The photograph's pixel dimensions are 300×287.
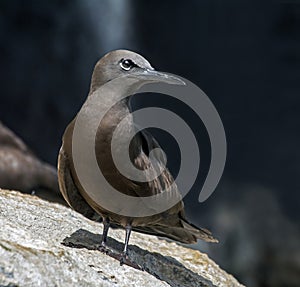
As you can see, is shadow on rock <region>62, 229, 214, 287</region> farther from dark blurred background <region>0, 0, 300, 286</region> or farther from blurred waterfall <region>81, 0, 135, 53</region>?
blurred waterfall <region>81, 0, 135, 53</region>

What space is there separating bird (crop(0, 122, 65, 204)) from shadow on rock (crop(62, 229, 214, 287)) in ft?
12.2

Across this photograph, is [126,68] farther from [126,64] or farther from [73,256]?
[73,256]

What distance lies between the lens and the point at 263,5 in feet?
68.2

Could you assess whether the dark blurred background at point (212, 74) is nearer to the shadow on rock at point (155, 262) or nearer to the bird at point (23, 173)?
the bird at point (23, 173)

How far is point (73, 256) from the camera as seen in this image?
19.3 feet

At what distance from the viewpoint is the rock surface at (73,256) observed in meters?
5.28

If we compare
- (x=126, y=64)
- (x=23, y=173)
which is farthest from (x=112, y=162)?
(x=23, y=173)

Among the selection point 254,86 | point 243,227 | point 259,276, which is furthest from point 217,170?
point 254,86

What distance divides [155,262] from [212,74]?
13.7 metres

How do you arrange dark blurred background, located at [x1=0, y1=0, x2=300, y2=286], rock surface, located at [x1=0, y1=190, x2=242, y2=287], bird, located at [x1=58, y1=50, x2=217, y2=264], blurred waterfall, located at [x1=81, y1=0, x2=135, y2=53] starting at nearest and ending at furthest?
rock surface, located at [x1=0, y1=190, x2=242, y2=287]
bird, located at [x1=58, y1=50, x2=217, y2=264]
dark blurred background, located at [x1=0, y1=0, x2=300, y2=286]
blurred waterfall, located at [x1=81, y1=0, x2=135, y2=53]

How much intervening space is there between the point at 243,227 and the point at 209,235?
1045cm

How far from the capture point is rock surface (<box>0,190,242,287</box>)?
208 inches

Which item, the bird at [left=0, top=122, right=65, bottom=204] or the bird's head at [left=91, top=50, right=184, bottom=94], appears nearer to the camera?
the bird's head at [left=91, top=50, right=184, bottom=94]

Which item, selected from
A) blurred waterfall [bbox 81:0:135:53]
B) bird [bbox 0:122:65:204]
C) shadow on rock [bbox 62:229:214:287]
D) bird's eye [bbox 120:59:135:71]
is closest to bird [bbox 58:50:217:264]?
bird's eye [bbox 120:59:135:71]
